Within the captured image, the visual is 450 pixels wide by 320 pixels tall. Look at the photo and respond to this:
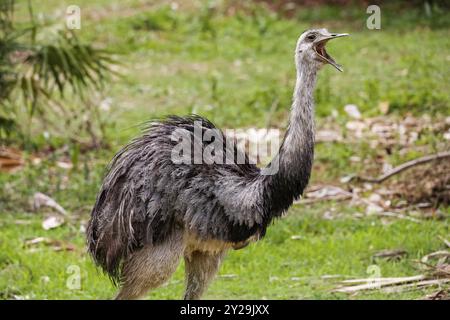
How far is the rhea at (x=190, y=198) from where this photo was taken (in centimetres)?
568

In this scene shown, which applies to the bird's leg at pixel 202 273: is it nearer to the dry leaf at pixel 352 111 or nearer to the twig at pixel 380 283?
the twig at pixel 380 283

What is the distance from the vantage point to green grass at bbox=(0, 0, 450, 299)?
7.45 meters

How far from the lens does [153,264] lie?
5844mm

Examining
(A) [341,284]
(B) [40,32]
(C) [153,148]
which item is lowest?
(A) [341,284]

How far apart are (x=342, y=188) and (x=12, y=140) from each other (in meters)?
3.50

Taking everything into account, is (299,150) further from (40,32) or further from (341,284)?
(40,32)

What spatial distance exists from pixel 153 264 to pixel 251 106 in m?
5.49

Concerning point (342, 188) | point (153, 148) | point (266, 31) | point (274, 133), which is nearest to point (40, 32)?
point (274, 133)

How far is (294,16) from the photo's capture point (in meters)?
14.4

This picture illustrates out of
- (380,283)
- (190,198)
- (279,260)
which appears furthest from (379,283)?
(190,198)

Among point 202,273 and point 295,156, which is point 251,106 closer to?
point 202,273

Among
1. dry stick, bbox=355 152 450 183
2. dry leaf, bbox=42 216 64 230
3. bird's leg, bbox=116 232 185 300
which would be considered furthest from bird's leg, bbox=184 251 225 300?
dry stick, bbox=355 152 450 183

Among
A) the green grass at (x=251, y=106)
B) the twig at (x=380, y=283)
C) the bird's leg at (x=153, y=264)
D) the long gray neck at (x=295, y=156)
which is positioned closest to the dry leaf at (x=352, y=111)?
the green grass at (x=251, y=106)

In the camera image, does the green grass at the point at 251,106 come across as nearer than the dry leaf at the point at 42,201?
Yes
